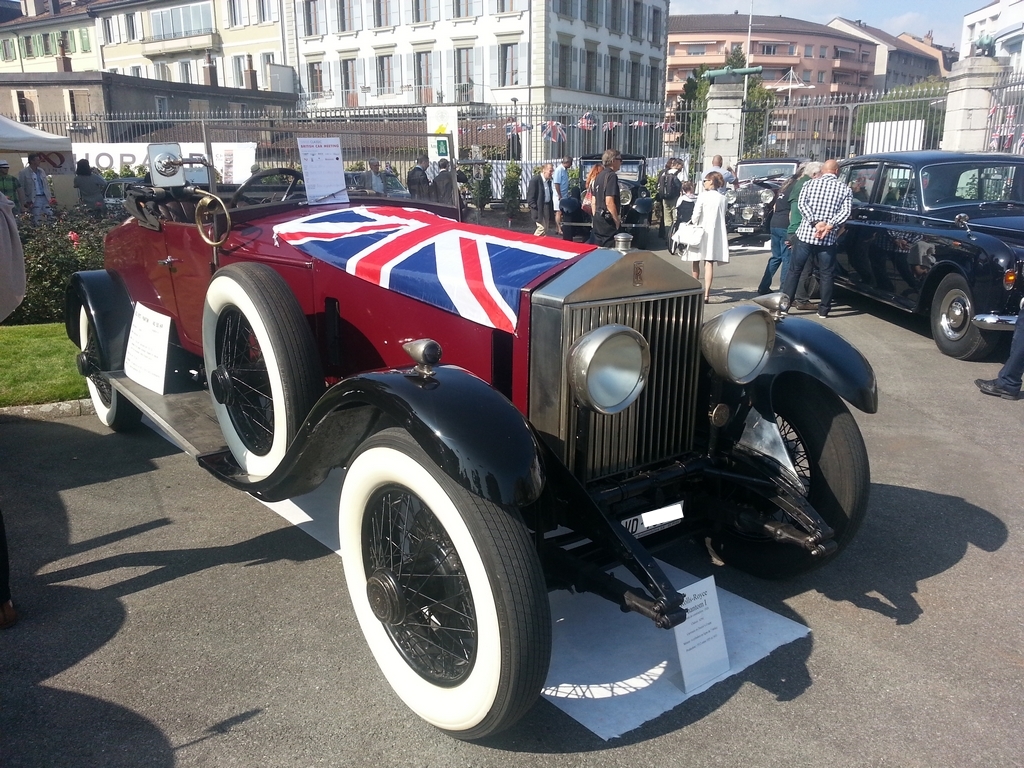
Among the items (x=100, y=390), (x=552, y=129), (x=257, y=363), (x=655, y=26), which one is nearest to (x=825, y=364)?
(x=257, y=363)

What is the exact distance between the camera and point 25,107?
29.1 m

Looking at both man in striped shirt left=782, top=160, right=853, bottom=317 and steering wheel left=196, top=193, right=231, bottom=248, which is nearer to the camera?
steering wheel left=196, top=193, right=231, bottom=248

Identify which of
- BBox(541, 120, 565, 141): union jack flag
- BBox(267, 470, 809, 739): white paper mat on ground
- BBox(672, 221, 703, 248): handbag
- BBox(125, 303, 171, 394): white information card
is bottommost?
BBox(267, 470, 809, 739): white paper mat on ground

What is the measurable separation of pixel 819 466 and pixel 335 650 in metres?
1.91

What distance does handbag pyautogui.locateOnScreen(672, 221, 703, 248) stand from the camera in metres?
8.48

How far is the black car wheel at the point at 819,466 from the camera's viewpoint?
292cm

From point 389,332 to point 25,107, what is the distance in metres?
32.9

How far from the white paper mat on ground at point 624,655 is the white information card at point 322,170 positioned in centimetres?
236

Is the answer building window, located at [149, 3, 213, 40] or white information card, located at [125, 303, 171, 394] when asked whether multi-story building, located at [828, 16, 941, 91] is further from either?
white information card, located at [125, 303, 171, 394]

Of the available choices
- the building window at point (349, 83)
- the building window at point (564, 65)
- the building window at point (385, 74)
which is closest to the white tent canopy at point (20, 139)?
the building window at point (564, 65)

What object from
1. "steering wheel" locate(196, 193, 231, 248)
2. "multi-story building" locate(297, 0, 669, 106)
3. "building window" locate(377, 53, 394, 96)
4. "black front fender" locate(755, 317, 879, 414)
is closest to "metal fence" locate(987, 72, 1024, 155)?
"black front fender" locate(755, 317, 879, 414)

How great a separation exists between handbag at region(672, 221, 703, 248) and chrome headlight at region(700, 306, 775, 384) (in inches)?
234

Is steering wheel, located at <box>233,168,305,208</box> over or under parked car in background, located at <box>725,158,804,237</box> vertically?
over

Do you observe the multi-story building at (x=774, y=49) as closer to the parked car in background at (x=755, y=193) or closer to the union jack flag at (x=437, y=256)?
the parked car in background at (x=755, y=193)
